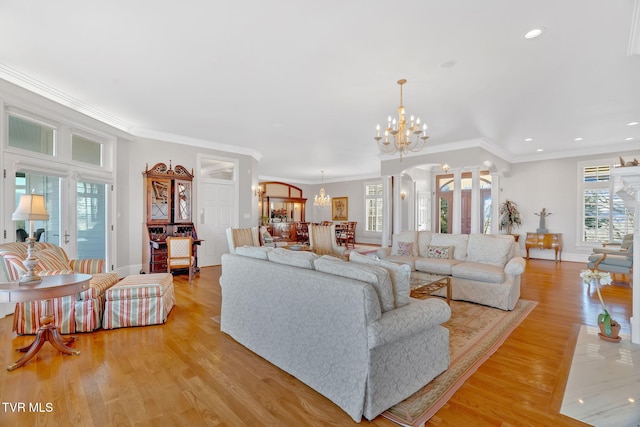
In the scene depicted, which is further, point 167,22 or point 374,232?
point 374,232

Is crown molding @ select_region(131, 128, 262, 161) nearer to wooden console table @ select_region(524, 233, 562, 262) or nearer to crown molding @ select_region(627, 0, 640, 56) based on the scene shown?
crown molding @ select_region(627, 0, 640, 56)

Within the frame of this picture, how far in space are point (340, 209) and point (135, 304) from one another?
1067cm

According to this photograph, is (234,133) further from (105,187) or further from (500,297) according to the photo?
(500,297)

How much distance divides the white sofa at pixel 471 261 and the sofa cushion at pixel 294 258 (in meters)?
2.57

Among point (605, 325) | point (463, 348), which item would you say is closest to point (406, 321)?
point (463, 348)

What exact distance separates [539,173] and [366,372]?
9.01 meters

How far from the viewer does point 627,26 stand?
2.63 m

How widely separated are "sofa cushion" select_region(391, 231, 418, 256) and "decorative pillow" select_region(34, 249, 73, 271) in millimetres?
4841

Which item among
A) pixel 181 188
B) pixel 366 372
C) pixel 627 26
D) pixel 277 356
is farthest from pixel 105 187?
pixel 627 26

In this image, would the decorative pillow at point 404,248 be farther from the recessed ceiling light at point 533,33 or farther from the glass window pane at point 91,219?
the glass window pane at point 91,219

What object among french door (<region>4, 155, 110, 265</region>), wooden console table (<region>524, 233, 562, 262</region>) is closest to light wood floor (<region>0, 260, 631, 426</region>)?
french door (<region>4, 155, 110, 265</region>)

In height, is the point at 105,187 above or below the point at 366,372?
above

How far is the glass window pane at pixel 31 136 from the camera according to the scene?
12.6ft

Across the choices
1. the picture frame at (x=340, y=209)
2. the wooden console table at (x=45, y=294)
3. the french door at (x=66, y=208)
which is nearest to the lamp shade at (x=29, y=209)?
the wooden console table at (x=45, y=294)
